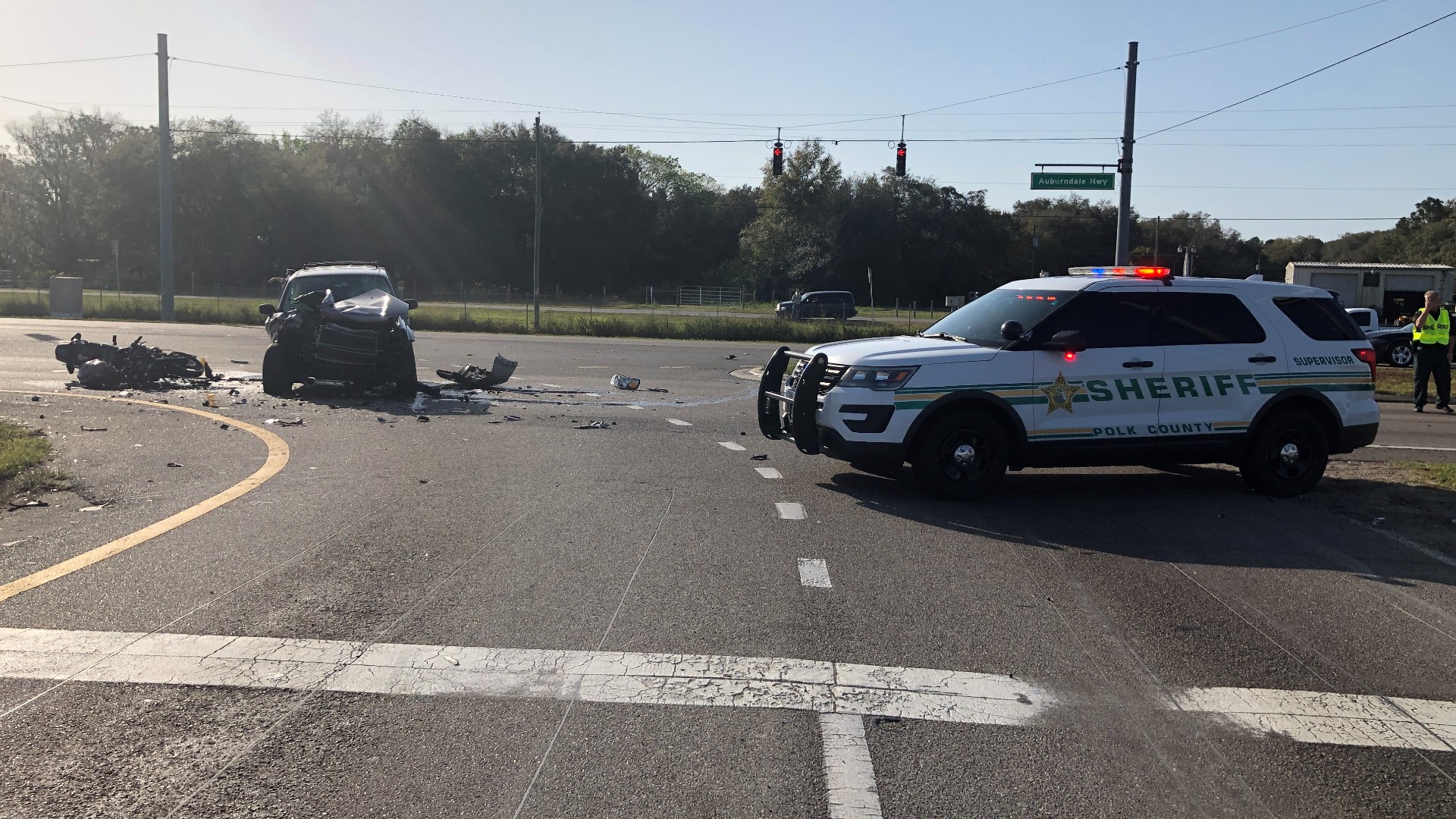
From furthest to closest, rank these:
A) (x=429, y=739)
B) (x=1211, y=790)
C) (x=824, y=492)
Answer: (x=824, y=492)
(x=429, y=739)
(x=1211, y=790)

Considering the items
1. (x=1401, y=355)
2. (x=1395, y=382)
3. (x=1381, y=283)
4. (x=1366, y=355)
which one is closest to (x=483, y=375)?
(x=1366, y=355)

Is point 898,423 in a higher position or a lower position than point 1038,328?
lower

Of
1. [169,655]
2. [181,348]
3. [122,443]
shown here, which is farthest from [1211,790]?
[181,348]

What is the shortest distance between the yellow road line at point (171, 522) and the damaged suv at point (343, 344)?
234 centimetres

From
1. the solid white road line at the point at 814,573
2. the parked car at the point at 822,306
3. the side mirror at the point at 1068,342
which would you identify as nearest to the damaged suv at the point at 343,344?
the side mirror at the point at 1068,342

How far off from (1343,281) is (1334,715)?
34.6 meters

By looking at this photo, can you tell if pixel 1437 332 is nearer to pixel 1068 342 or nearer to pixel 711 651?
pixel 1068 342

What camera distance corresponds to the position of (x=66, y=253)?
8325cm

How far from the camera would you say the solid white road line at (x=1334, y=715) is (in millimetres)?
4367

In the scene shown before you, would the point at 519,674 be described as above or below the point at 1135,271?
below

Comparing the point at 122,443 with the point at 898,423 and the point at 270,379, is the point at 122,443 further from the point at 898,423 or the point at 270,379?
the point at 898,423

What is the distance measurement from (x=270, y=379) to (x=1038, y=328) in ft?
37.4

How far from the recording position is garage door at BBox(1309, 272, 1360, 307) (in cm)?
3434

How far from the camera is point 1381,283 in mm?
34531
